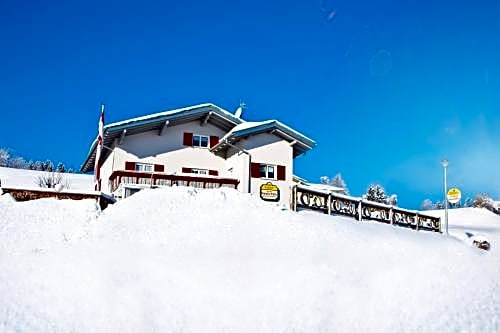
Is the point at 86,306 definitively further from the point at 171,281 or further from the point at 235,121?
the point at 235,121

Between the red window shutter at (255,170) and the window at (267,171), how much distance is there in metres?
0.24

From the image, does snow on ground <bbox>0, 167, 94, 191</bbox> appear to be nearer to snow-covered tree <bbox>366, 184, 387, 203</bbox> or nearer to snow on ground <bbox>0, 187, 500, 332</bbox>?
snow on ground <bbox>0, 187, 500, 332</bbox>

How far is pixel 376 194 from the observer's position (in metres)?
71.9

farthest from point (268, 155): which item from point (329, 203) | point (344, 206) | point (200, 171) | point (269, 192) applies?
point (329, 203)

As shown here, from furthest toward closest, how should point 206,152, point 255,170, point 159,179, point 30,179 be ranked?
point 30,179 → point 206,152 → point 255,170 → point 159,179

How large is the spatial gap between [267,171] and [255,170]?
2.68ft

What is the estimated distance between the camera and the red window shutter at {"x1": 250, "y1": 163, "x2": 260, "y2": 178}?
27.1m

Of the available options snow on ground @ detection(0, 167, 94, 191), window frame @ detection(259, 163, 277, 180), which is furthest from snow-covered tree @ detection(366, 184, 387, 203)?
window frame @ detection(259, 163, 277, 180)

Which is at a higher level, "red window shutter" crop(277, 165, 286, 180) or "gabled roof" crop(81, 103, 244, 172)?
"gabled roof" crop(81, 103, 244, 172)

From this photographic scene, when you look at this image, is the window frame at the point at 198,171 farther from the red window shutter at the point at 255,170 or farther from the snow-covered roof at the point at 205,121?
the red window shutter at the point at 255,170

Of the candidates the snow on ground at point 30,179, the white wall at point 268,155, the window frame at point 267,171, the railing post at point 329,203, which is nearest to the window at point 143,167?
the white wall at point 268,155

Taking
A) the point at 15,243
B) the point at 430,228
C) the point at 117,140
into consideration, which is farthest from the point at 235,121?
the point at 15,243

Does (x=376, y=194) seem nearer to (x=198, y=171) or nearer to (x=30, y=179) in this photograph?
(x=30, y=179)

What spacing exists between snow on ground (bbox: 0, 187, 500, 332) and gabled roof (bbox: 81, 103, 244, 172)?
35.3ft
